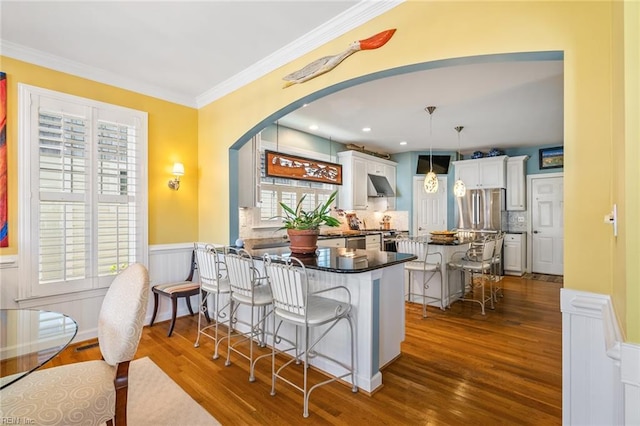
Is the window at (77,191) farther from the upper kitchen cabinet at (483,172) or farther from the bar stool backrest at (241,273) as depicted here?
the upper kitchen cabinet at (483,172)

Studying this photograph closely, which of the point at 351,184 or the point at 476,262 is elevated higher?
the point at 351,184

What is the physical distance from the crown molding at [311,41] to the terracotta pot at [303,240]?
1591 mm

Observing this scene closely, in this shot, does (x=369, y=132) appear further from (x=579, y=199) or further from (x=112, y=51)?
(x=579, y=199)

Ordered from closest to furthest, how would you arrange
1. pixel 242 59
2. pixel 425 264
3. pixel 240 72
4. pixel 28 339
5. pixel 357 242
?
pixel 28 339, pixel 242 59, pixel 240 72, pixel 425 264, pixel 357 242

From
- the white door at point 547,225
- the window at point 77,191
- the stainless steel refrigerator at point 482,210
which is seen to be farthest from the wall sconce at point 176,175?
the white door at point 547,225

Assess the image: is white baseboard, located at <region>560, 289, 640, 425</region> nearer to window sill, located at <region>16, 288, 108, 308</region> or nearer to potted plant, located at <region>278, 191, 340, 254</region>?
potted plant, located at <region>278, 191, 340, 254</region>

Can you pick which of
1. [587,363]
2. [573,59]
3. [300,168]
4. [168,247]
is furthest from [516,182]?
[168,247]

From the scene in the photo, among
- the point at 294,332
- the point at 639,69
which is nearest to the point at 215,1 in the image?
the point at 639,69

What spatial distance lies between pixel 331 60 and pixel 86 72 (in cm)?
265

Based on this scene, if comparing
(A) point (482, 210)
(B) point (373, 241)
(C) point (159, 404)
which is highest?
(A) point (482, 210)

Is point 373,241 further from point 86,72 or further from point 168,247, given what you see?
point 86,72

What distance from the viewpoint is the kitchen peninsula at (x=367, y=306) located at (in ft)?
7.19

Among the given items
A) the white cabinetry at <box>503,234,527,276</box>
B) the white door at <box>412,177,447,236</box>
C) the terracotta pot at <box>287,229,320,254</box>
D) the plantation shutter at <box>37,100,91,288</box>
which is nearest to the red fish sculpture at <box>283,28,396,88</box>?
the terracotta pot at <box>287,229,320,254</box>

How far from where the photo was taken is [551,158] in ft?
20.8
